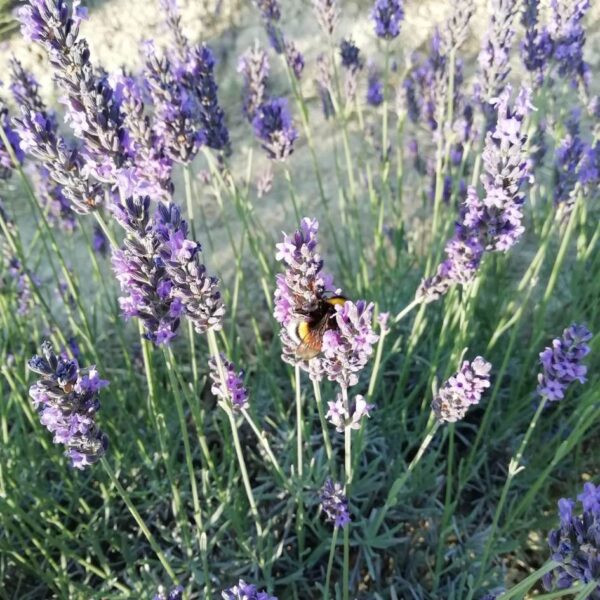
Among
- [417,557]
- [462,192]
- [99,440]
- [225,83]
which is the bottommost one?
[417,557]

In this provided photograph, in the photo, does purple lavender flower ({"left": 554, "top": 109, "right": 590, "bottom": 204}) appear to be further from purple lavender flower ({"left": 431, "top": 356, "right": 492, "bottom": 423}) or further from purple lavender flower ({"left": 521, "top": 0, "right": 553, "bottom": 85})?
purple lavender flower ({"left": 431, "top": 356, "right": 492, "bottom": 423})

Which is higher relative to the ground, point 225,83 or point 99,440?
point 225,83

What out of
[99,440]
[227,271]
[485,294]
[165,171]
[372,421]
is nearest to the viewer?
[99,440]

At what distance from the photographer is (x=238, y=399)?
1468mm

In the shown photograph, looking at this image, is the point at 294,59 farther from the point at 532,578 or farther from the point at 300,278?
the point at 532,578

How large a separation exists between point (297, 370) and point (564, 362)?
1.86 feet

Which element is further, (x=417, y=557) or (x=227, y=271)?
(x=227, y=271)

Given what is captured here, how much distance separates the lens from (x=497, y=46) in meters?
1.84

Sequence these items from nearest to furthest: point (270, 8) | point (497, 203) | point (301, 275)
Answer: point (301, 275) < point (497, 203) < point (270, 8)

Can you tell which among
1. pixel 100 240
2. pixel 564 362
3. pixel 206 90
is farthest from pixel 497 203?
pixel 100 240

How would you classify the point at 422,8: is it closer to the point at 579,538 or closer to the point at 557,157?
the point at 557,157

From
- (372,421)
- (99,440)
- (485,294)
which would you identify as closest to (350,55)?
(485,294)

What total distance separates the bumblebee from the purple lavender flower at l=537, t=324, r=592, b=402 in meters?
0.48

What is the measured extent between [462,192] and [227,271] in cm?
136
